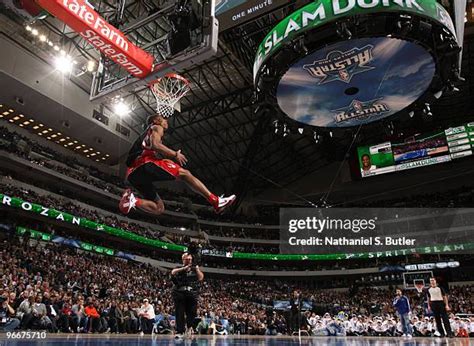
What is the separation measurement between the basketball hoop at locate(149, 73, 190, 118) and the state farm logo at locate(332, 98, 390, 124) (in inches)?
155

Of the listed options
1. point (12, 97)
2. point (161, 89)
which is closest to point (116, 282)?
point (12, 97)

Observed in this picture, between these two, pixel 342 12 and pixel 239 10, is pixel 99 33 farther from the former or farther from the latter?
pixel 342 12

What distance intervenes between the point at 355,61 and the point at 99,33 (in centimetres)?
537

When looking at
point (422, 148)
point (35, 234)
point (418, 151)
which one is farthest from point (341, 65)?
point (35, 234)

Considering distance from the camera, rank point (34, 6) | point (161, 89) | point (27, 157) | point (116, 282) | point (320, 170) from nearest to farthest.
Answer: point (34, 6) < point (161, 89) < point (116, 282) < point (27, 157) < point (320, 170)

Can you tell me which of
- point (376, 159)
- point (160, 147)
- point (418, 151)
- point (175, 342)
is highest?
point (418, 151)

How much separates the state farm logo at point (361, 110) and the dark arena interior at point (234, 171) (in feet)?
0.12

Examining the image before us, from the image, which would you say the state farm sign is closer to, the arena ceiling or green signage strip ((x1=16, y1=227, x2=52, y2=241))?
the arena ceiling

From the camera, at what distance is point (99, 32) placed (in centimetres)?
648

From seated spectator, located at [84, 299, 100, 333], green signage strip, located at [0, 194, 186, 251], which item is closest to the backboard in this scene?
seated spectator, located at [84, 299, 100, 333]

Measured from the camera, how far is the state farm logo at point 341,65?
830 cm

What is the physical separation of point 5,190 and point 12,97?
573cm

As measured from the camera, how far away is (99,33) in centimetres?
648

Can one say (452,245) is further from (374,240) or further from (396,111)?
(396,111)
